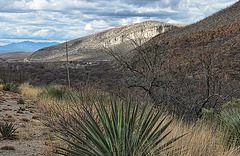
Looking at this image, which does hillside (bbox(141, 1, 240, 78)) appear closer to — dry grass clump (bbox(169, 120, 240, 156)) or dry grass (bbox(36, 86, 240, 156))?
dry grass (bbox(36, 86, 240, 156))

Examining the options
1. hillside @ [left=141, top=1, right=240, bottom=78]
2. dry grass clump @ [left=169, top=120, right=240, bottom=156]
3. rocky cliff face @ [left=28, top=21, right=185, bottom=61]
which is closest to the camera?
dry grass clump @ [left=169, top=120, right=240, bottom=156]

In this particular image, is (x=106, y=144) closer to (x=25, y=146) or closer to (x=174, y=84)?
(x=25, y=146)

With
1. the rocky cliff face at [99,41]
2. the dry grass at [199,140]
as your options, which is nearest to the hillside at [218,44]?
the dry grass at [199,140]

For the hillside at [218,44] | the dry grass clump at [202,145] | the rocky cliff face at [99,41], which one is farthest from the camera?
the rocky cliff face at [99,41]

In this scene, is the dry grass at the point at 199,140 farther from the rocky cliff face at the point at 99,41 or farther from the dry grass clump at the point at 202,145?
the rocky cliff face at the point at 99,41

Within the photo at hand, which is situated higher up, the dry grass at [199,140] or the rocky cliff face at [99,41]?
the rocky cliff face at [99,41]

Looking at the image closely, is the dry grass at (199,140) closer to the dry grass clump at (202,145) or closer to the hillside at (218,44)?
the dry grass clump at (202,145)

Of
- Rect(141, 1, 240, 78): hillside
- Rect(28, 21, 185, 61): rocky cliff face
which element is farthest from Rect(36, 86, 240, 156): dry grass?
Rect(28, 21, 185, 61): rocky cliff face

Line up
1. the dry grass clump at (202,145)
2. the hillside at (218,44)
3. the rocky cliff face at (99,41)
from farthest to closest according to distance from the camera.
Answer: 1. the rocky cliff face at (99,41)
2. the hillside at (218,44)
3. the dry grass clump at (202,145)

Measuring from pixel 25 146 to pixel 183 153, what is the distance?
368 centimetres

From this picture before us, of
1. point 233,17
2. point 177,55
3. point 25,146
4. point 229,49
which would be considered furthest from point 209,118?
point 233,17

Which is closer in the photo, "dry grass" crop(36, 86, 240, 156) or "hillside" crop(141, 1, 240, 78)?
"dry grass" crop(36, 86, 240, 156)

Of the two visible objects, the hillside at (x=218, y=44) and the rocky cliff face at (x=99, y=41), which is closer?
the hillside at (x=218, y=44)

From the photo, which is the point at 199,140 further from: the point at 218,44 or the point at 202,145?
the point at 218,44
